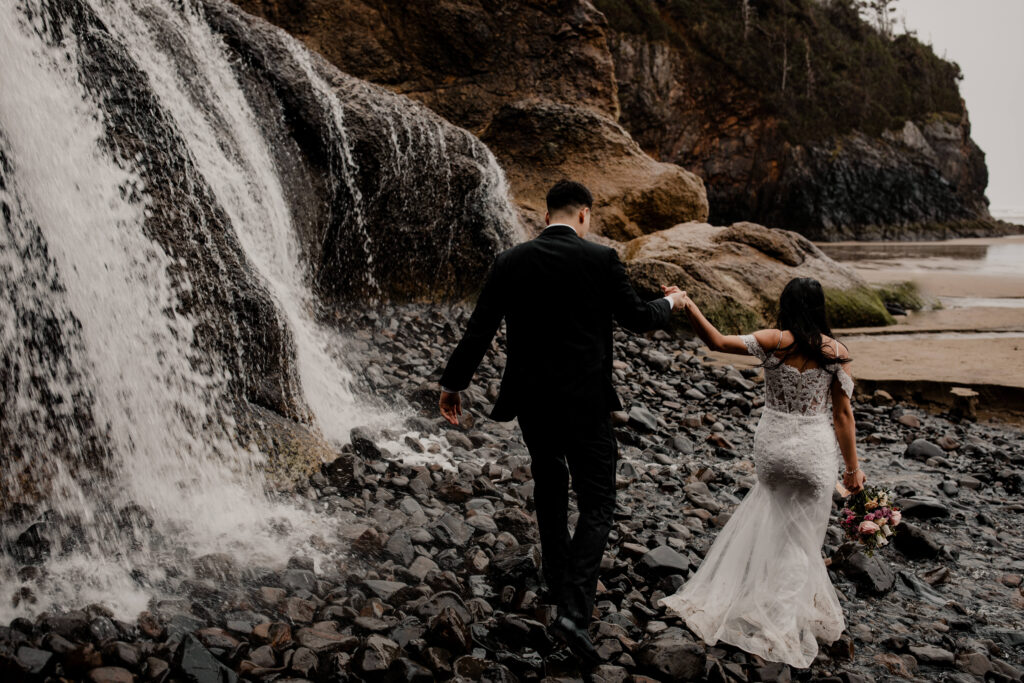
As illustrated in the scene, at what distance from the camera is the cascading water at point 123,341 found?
13.7ft

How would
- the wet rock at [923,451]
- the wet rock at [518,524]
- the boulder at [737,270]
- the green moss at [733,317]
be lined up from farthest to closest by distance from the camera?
the boulder at [737,270] < the green moss at [733,317] < the wet rock at [923,451] < the wet rock at [518,524]

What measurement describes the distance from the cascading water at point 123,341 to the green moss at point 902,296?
1335 centimetres

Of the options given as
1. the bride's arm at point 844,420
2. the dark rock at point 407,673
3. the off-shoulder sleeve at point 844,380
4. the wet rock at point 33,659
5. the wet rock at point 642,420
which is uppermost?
the off-shoulder sleeve at point 844,380

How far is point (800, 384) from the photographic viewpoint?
3.84 m

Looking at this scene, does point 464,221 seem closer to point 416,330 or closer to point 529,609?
point 416,330

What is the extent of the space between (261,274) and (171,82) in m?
2.45

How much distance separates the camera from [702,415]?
26.7ft

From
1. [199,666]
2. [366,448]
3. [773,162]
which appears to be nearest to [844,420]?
[199,666]

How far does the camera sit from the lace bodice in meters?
3.81

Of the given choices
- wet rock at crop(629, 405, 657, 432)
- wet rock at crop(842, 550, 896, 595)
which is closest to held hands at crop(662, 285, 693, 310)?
wet rock at crop(842, 550, 896, 595)

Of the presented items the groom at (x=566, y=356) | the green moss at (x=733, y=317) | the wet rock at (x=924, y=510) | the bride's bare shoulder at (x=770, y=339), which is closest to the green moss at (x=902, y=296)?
the green moss at (x=733, y=317)

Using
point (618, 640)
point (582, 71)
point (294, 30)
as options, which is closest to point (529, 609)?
point (618, 640)

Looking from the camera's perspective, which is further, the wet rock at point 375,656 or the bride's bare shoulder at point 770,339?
the bride's bare shoulder at point 770,339

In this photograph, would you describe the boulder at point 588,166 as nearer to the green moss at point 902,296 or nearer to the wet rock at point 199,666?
the green moss at point 902,296
